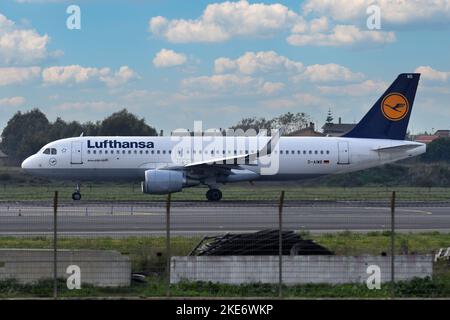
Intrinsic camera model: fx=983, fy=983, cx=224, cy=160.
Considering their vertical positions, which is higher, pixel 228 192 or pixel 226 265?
pixel 228 192

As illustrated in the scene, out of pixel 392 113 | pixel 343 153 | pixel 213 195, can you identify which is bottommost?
pixel 213 195

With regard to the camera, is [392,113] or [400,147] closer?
[400,147]

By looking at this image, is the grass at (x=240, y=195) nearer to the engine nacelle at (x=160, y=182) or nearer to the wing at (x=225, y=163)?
the wing at (x=225, y=163)

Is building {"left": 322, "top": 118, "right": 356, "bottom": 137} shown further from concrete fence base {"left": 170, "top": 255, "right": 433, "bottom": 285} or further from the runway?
concrete fence base {"left": 170, "top": 255, "right": 433, "bottom": 285}

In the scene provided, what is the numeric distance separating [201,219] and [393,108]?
18863mm

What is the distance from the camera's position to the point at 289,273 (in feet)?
59.2

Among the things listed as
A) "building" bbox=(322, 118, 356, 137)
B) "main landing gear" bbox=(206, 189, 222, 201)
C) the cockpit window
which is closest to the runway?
"main landing gear" bbox=(206, 189, 222, 201)

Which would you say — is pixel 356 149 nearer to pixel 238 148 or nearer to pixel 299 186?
pixel 238 148

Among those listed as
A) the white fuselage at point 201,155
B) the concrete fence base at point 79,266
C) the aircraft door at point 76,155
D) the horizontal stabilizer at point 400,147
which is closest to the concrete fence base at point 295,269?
the concrete fence base at point 79,266

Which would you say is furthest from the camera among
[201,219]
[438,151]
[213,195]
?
[438,151]

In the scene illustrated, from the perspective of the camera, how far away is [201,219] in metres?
32.1

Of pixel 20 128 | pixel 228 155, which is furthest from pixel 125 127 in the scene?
pixel 20 128

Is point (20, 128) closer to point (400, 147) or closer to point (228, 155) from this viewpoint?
point (228, 155)

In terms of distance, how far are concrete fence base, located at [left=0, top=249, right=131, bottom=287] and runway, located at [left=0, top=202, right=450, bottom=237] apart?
8.41 meters
